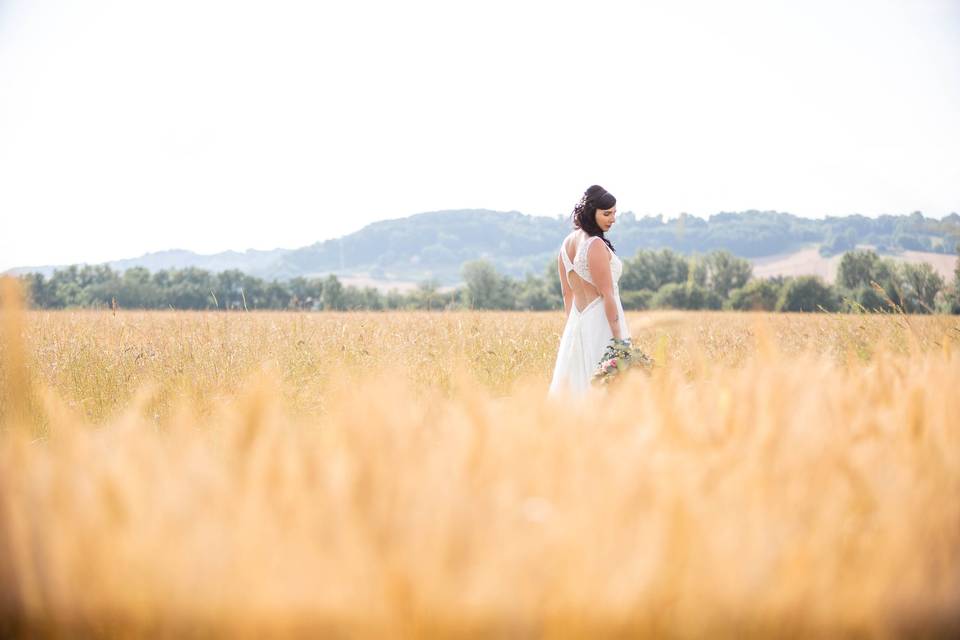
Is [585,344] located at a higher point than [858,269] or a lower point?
higher

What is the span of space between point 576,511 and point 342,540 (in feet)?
0.74

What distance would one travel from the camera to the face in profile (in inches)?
235

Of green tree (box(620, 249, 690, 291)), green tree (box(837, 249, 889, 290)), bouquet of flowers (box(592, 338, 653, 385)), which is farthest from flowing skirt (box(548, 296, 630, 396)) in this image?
green tree (box(837, 249, 889, 290))

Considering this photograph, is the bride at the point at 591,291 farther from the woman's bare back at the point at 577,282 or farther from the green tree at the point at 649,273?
the green tree at the point at 649,273

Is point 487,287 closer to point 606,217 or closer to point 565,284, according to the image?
point 565,284

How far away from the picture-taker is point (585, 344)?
6.00 metres

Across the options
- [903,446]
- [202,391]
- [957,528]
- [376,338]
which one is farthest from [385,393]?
[376,338]

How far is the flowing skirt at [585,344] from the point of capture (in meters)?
5.92

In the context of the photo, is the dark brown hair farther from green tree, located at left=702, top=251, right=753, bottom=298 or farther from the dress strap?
green tree, located at left=702, top=251, right=753, bottom=298

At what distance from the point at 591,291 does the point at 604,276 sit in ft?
0.95

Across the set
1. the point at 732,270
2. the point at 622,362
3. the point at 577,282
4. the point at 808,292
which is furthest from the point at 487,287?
the point at 622,362

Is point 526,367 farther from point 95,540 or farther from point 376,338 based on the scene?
point 95,540

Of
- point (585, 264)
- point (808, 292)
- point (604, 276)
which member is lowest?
point (808, 292)

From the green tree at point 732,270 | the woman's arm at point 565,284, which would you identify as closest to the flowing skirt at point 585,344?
the woman's arm at point 565,284
